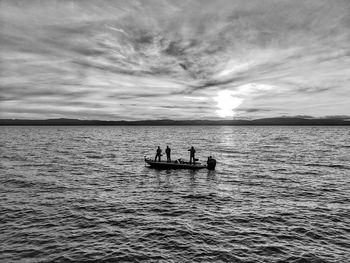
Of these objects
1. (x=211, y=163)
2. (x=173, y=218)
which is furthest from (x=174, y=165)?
(x=173, y=218)

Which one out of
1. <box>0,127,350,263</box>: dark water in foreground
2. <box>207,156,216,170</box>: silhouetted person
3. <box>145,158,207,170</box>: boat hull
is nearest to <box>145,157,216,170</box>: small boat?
<box>145,158,207,170</box>: boat hull

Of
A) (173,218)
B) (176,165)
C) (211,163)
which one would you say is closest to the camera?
(173,218)

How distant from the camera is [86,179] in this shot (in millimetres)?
29719

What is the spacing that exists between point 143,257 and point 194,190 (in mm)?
13232

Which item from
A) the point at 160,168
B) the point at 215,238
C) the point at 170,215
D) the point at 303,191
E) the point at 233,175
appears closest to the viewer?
the point at 215,238

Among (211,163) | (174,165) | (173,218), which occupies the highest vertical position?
(211,163)

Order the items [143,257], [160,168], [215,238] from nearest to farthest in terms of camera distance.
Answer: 1. [143,257]
2. [215,238]
3. [160,168]

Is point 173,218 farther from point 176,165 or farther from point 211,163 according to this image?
point 176,165

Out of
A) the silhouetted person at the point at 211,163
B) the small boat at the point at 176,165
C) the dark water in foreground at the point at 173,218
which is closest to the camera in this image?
the dark water in foreground at the point at 173,218

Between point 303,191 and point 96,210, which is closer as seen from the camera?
point 96,210

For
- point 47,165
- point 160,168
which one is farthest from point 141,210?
point 47,165

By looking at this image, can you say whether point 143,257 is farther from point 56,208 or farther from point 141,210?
point 56,208

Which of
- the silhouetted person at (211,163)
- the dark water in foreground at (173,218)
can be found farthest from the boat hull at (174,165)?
the dark water in foreground at (173,218)

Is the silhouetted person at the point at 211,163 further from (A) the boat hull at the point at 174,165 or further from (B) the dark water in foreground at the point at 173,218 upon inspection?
(B) the dark water in foreground at the point at 173,218
